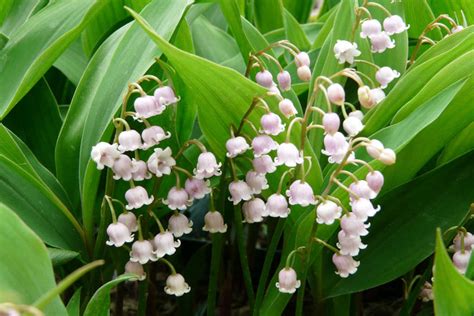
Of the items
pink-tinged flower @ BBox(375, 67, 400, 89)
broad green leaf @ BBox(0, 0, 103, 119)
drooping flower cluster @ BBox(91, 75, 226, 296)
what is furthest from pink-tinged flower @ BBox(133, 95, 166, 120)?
pink-tinged flower @ BBox(375, 67, 400, 89)

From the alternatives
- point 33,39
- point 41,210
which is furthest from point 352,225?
Answer: point 33,39

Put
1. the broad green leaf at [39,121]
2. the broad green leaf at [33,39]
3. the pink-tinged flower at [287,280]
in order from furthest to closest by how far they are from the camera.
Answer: the broad green leaf at [39,121] < the broad green leaf at [33,39] < the pink-tinged flower at [287,280]

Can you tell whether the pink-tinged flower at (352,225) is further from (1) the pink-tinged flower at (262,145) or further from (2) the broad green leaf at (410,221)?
(2) the broad green leaf at (410,221)

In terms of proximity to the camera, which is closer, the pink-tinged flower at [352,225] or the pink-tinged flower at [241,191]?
the pink-tinged flower at [352,225]

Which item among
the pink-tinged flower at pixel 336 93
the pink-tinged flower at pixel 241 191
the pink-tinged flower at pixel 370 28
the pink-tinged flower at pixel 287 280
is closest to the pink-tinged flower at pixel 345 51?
the pink-tinged flower at pixel 370 28

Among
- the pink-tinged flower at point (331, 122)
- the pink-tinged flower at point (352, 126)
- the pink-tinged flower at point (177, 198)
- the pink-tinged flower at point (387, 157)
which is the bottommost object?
the pink-tinged flower at point (177, 198)

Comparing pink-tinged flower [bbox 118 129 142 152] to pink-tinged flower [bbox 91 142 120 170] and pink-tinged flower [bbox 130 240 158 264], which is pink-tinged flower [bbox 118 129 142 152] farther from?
pink-tinged flower [bbox 130 240 158 264]
